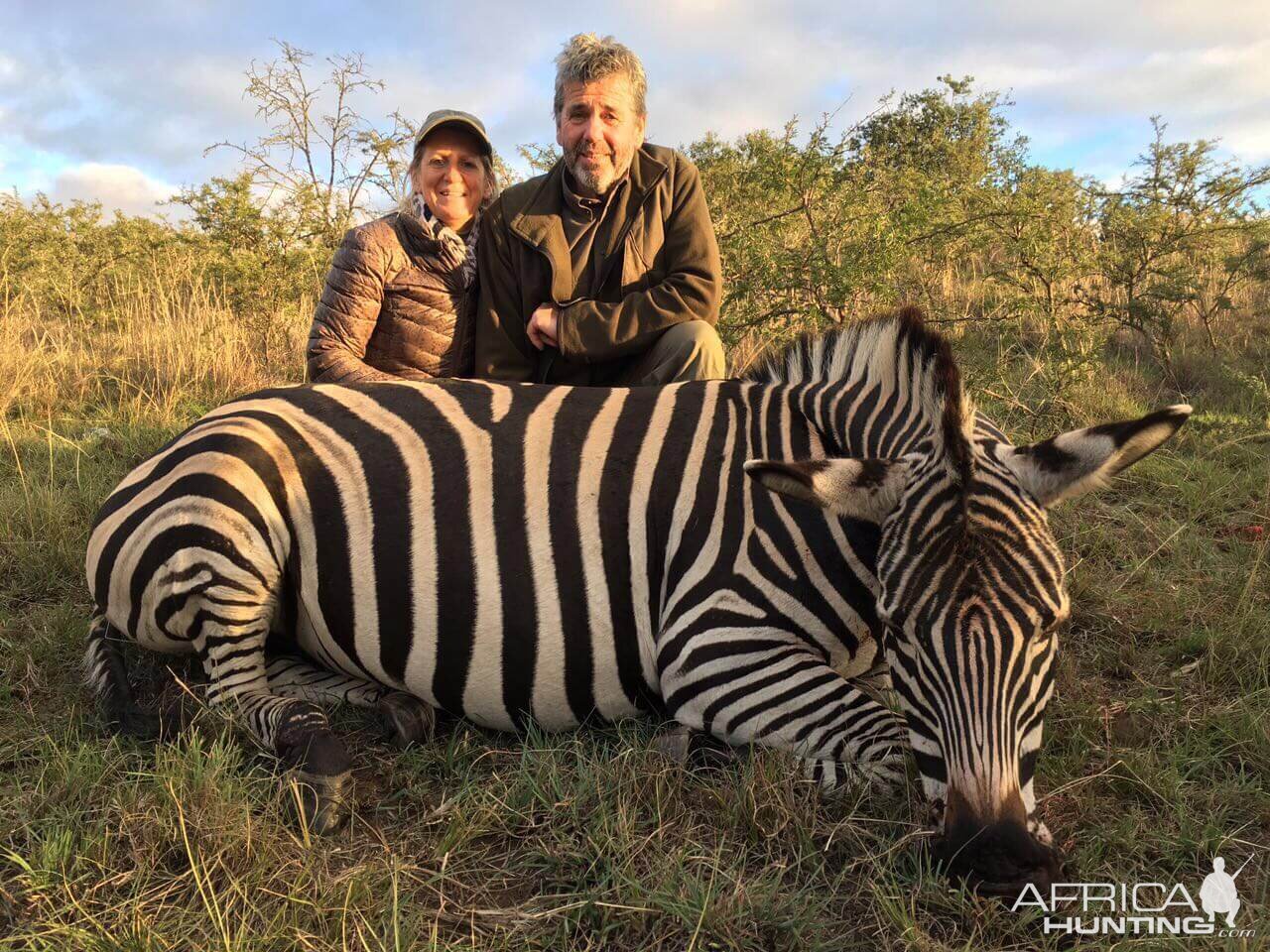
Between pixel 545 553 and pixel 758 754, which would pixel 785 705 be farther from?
pixel 545 553

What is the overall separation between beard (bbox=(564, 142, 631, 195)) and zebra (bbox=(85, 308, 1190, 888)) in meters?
1.93

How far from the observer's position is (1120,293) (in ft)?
26.4

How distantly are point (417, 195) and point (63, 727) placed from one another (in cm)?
352

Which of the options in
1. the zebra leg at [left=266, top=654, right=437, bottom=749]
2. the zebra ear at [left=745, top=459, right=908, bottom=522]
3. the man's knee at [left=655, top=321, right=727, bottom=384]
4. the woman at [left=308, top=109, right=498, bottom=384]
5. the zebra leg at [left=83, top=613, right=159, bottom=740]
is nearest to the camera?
the zebra ear at [left=745, top=459, right=908, bottom=522]

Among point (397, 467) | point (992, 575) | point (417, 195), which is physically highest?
point (417, 195)

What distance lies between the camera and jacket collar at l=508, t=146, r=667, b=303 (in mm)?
4930

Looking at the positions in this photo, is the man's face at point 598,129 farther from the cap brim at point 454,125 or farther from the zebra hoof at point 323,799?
the zebra hoof at point 323,799

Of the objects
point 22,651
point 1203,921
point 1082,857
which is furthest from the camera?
point 22,651

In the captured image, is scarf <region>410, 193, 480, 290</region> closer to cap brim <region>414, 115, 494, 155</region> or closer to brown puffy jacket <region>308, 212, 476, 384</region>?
brown puffy jacket <region>308, 212, 476, 384</region>

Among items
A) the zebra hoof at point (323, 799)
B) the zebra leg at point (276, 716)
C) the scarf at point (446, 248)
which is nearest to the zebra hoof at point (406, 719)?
the zebra leg at point (276, 716)

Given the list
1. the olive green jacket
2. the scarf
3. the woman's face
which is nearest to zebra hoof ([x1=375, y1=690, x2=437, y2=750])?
the olive green jacket

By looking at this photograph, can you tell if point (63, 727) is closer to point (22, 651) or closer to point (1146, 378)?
point (22, 651)

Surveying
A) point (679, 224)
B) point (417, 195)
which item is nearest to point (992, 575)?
point (679, 224)

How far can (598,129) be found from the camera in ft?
15.8
